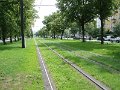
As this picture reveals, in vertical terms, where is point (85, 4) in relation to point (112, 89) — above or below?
above

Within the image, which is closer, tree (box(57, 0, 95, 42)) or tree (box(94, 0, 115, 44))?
tree (box(94, 0, 115, 44))

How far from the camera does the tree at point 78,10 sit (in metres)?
62.4

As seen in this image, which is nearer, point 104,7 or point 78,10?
point 104,7

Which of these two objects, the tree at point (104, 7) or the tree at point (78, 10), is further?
the tree at point (78, 10)

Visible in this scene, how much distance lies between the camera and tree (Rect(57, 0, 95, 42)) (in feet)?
205

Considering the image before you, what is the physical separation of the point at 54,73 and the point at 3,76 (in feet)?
7.41

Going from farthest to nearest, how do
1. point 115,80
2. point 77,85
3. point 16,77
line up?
point 16,77, point 115,80, point 77,85

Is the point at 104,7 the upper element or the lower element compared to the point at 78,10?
lower

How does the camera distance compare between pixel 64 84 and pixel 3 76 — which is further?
pixel 3 76

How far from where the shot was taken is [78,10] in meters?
64.3

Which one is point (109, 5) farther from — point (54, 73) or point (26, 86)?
point (26, 86)

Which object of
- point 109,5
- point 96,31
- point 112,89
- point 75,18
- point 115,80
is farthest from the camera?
point 96,31

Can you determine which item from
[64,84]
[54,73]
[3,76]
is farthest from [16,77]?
[64,84]

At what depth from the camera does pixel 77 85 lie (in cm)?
1149
